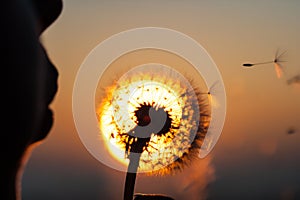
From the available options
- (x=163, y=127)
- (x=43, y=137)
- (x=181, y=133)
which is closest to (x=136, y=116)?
(x=163, y=127)

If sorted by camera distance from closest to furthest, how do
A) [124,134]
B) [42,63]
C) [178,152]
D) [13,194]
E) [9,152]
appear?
[9,152] < [42,63] < [13,194] < [124,134] < [178,152]

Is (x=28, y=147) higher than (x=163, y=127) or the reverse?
the reverse

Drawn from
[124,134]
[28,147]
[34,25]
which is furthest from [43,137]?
Result: [124,134]

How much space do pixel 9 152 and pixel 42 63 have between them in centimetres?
27

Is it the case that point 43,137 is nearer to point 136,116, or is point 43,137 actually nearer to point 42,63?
point 42,63

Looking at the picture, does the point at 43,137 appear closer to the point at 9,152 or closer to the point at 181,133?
the point at 9,152

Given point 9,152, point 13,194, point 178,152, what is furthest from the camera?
point 178,152

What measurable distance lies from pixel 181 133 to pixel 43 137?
9728 millimetres

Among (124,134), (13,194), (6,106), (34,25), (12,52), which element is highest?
(124,134)

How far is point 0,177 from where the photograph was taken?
1.48 m

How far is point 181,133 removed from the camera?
37.3 ft

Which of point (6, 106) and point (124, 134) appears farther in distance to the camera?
point (124, 134)

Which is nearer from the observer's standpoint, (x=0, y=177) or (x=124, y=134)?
(x=0, y=177)

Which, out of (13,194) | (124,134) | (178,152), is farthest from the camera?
(178,152)
